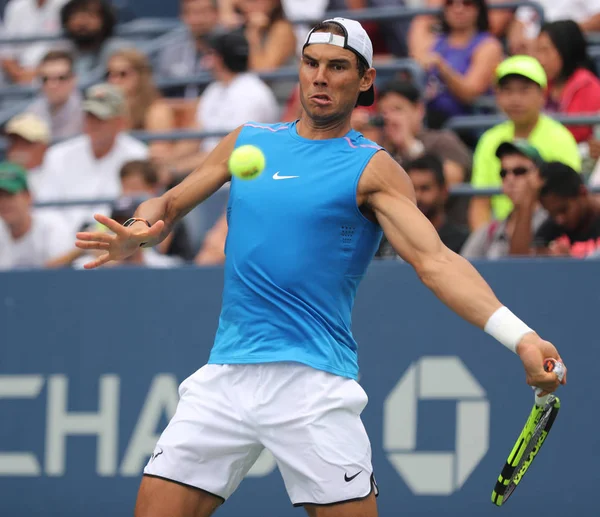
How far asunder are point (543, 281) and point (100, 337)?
263cm

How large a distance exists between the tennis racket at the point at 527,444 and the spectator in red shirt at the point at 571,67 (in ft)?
12.8

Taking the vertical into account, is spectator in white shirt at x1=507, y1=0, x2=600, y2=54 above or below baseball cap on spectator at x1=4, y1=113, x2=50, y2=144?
above

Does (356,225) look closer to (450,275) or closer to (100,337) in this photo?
(450,275)

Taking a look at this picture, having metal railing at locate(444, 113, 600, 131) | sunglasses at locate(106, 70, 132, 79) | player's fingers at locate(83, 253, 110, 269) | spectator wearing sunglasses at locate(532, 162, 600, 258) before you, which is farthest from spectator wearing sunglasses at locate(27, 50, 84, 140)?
player's fingers at locate(83, 253, 110, 269)

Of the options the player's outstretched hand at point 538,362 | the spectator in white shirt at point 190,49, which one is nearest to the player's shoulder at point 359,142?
the player's outstretched hand at point 538,362

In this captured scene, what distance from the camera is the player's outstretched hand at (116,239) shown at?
424 cm

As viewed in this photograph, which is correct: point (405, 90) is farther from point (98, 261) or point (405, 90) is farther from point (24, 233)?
point (98, 261)

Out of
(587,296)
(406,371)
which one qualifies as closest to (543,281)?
(587,296)

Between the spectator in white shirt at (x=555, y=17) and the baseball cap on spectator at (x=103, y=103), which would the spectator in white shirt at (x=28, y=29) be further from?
the spectator in white shirt at (x=555, y=17)

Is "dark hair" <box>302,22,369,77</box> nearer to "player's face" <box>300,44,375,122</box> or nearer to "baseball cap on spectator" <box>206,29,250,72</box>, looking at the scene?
"player's face" <box>300,44,375,122</box>

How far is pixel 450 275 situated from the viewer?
4113 millimetres

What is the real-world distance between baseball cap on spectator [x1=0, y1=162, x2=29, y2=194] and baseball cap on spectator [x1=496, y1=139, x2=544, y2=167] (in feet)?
10.5

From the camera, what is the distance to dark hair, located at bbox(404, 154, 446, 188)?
7238mm

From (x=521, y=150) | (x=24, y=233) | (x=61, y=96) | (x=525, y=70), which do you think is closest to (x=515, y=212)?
(x=521, y=150)
